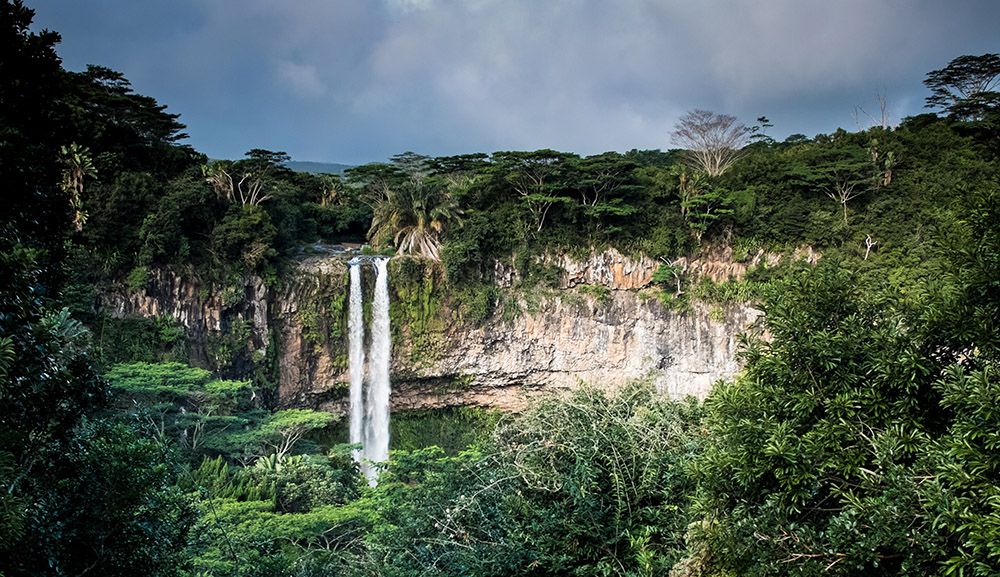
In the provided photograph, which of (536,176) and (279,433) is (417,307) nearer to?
(536,176)

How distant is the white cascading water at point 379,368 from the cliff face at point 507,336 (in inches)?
13.7

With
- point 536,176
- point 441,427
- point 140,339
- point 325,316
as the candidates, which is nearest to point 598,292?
point 536,176

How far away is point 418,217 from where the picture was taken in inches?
810

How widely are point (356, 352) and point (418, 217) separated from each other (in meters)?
5.20

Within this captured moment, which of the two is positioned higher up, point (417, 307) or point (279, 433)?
point (417, 307)

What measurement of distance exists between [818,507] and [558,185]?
18.2 m

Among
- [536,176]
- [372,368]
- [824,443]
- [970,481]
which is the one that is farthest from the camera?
[536,176]

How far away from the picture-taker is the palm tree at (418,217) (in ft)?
67.2

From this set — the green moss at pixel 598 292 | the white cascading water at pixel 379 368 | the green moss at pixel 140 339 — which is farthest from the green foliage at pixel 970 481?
the white cascading water at pixel 379 368

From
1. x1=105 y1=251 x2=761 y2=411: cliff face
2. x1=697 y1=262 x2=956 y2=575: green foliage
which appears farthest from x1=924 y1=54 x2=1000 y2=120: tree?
x1=697 y1=262 x2=956 y2=575: green foliage

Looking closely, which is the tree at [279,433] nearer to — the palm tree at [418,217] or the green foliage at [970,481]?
the palm tree at [418,217]

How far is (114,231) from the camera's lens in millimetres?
15742

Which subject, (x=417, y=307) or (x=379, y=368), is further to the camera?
(x=417, y=307)

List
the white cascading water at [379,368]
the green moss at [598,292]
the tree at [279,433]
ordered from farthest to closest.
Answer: the green moss at [598,292] < the white cascading water at [379,368] < the tree at [279,433]
